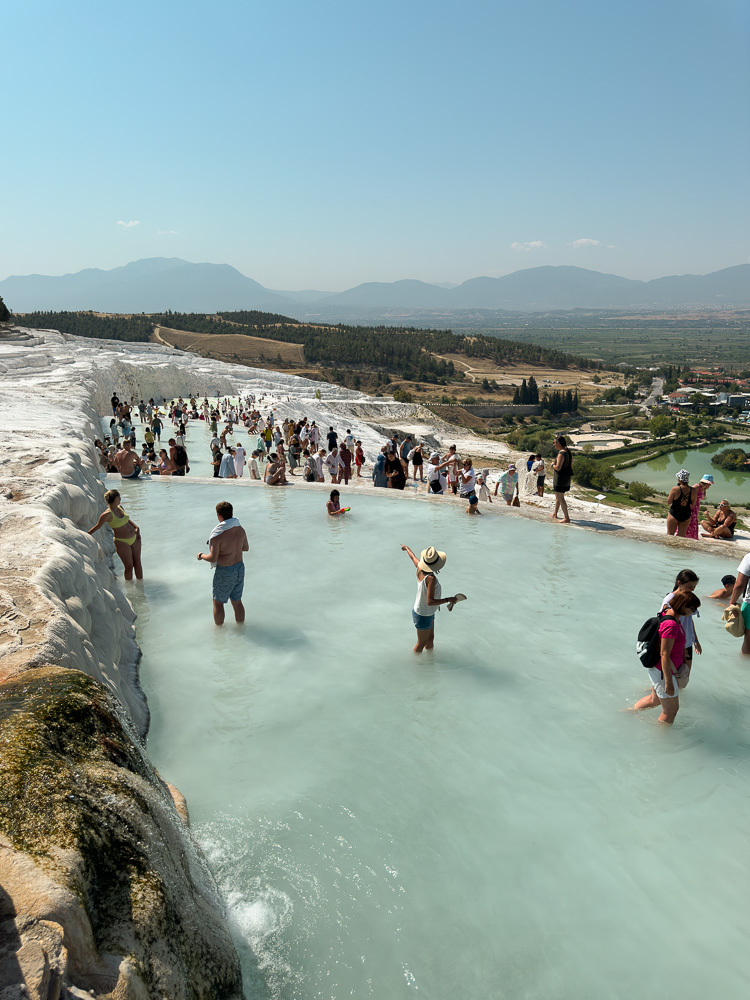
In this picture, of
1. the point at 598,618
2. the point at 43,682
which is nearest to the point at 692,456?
the point at 598,618

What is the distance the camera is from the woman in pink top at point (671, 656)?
443 centimetres

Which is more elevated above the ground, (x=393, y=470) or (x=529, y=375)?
(x=393, y=470)

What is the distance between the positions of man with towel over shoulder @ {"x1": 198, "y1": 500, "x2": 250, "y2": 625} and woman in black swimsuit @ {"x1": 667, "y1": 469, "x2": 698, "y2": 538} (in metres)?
6.02

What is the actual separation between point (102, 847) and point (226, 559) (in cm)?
388

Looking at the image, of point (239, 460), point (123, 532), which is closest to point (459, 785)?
point (123, 532)

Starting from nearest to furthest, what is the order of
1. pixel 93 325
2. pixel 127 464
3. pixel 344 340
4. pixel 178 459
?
1. pixel 127 464
2. pixel 178 459
3. pixel 93 325
4. pixel 344 340

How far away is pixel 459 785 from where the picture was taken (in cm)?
430

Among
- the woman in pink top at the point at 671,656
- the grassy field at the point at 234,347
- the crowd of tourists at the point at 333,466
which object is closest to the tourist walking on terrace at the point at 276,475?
the crowd of tourists at the point at 333,466

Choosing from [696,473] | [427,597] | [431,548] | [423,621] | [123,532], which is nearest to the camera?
[431,548]

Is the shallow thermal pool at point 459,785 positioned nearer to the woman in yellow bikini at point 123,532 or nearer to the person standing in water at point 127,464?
the woman in yellow bikini at point 123,532

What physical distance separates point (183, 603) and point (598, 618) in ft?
15.1

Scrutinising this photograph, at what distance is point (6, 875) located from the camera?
1895mm

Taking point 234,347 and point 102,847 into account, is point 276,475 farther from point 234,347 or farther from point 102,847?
point 234,347

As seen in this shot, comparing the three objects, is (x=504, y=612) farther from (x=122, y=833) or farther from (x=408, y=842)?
(x=122, y=833)
